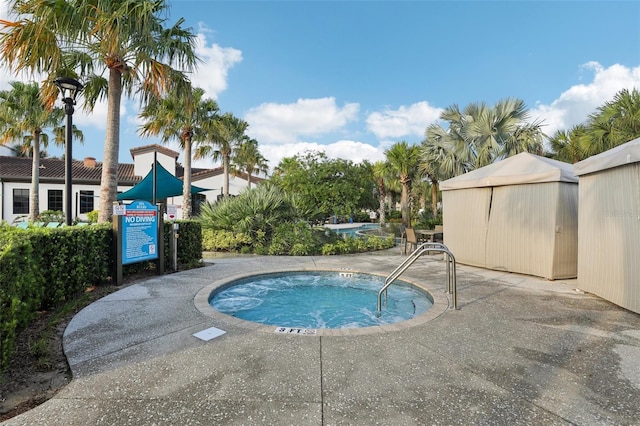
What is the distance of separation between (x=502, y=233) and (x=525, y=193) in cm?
105

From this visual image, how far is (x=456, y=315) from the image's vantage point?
400 cm

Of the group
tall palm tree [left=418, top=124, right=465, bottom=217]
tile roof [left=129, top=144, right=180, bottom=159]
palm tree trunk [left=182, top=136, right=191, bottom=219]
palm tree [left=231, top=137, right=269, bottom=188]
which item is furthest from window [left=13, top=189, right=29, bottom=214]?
tall palm tree [left=418, top=124, right=465, bottom=217]

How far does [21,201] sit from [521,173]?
27.2 metres

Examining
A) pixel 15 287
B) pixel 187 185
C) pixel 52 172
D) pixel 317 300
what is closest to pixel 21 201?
pixel 52 172

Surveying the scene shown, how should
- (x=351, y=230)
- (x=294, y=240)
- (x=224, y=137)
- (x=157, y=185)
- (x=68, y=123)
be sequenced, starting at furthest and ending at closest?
1. (x=351, y=230)
2. (x=224, y=137)
3. (x=157, y=185)
4. (x=294, y=240)
5. (x=68, y=123)

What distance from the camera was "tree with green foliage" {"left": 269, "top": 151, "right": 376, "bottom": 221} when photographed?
11781 mm

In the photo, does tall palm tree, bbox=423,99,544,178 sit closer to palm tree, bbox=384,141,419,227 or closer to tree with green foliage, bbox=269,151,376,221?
tree with green foliage, bbox=269,151,376,221

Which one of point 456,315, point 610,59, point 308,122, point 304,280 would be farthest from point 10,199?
point 610,59

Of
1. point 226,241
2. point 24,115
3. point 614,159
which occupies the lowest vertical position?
point 226,241

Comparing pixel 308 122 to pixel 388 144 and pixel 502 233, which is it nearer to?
pixel 388 144

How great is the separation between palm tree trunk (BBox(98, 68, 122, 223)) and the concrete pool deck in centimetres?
333

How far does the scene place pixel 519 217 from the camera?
6.69 meters

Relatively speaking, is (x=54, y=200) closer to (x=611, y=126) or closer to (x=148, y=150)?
(x=148, y=150)

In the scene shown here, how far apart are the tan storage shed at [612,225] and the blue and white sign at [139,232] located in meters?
8.34
